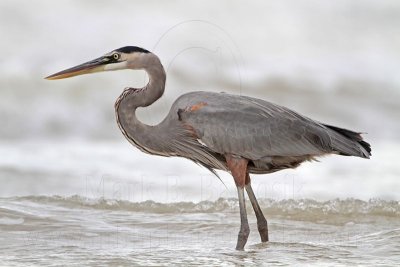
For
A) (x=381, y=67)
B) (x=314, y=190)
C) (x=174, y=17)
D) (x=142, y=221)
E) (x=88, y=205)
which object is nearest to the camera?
(x=142, y=221)

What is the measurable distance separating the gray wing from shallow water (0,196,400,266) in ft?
2.40

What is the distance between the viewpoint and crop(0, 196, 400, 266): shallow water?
637 centimetres

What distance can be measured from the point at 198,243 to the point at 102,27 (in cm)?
1112

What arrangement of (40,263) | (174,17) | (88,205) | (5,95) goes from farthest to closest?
(174,17) < (5,95) < (88,205) < (40,263)

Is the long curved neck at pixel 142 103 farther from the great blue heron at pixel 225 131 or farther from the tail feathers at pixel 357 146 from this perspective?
the tail feathers at pixel 357 146

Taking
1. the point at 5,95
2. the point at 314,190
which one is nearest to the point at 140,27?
the point at 5,95

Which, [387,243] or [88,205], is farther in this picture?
[88,205]

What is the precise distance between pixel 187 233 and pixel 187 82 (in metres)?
8.16

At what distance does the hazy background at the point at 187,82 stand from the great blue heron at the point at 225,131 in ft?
6.83

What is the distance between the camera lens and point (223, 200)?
8.72 metres

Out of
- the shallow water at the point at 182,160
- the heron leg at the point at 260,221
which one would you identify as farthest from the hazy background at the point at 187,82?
the heron leg at the point at 260,221

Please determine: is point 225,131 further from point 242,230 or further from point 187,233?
point 187,233

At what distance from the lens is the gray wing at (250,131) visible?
691 centimetres

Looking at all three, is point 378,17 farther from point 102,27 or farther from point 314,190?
point 314,190
